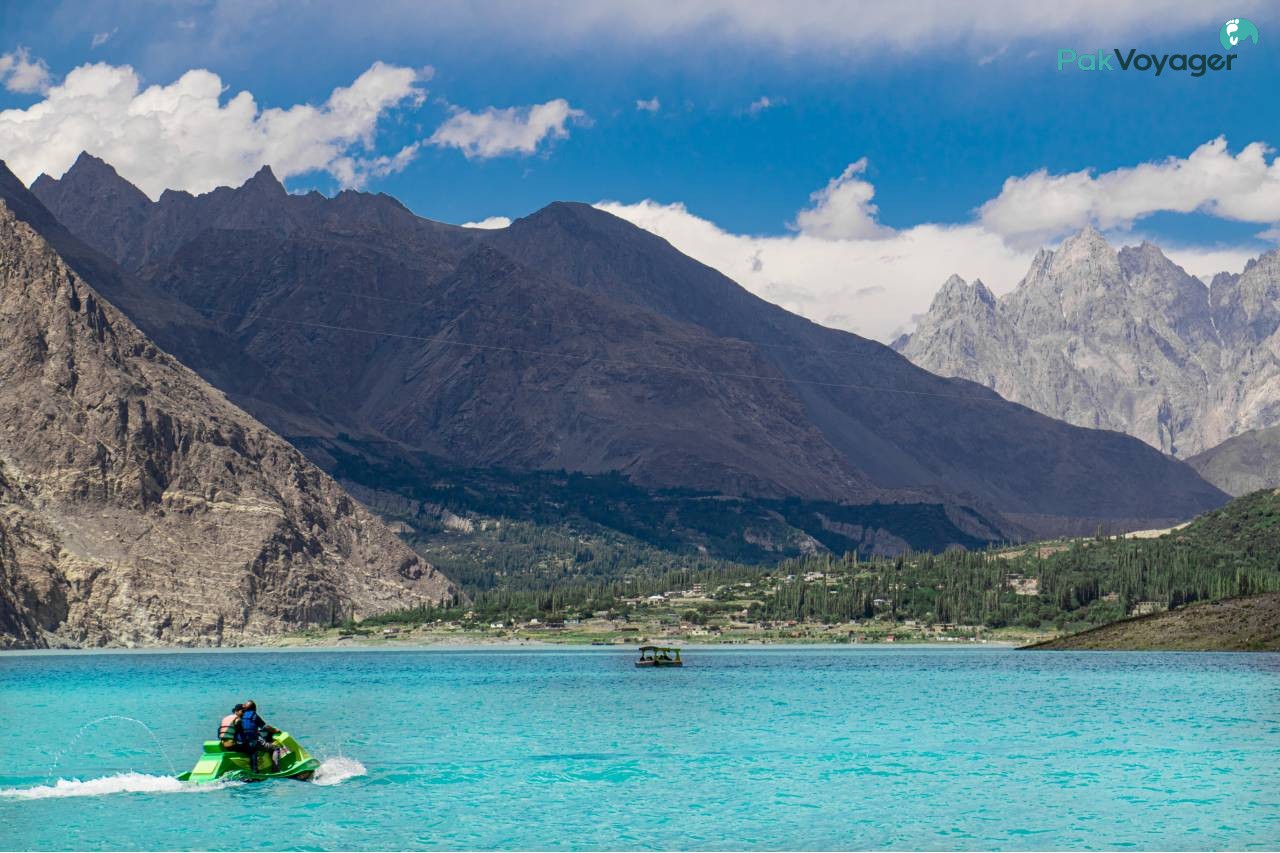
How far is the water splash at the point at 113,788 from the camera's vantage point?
3748 inches

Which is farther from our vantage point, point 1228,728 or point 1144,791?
point 1228,728

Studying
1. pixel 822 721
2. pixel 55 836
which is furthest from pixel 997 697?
pixel 55 836

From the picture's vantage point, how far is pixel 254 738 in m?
95.7

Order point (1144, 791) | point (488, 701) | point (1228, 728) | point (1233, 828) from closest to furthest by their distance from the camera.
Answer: point (1233, 828), point (1144, 791), point (1228, 728), point (488, 701)

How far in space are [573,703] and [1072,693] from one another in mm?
54144

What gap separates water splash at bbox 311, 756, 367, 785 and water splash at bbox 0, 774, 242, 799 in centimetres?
526

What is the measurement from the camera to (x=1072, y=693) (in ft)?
564

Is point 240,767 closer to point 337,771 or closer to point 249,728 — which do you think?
point 249,728

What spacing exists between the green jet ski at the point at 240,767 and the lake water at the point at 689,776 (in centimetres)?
99

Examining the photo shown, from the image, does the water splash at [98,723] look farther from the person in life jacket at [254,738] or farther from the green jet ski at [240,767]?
the person in life jacket at [254,738]

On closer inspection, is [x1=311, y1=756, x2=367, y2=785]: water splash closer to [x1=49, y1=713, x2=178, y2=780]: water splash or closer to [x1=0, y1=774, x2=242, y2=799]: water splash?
[x1=0, y1=774, x2=242, y2=799]: water splash

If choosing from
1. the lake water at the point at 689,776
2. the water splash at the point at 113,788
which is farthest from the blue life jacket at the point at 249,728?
the water splash at the point at 113,788

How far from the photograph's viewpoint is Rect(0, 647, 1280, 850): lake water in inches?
3214

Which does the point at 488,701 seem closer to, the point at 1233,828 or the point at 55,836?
the point at 55,836
